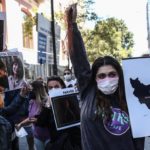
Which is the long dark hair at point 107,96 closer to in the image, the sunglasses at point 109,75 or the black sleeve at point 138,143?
the sunglasses at point 109,75

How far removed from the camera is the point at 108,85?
A: 12.6ft

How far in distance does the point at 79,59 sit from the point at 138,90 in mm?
504

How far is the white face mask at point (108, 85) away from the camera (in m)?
3.85

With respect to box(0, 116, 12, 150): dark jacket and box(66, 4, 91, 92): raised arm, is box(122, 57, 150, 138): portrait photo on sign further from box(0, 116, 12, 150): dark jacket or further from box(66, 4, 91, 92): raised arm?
box(0, 116, 12, 150): dark jacket

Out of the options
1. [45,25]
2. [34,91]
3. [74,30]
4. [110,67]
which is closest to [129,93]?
[110,67]

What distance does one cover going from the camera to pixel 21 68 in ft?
24.7

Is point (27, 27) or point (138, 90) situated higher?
point (27, 27)

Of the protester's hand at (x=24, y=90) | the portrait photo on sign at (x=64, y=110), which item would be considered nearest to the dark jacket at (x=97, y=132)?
the portrait photo on sign at (x=64, y=110)

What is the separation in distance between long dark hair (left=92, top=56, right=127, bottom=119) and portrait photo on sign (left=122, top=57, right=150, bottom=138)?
0.11ft

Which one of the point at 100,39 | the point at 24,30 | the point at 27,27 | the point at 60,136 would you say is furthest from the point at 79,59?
the point at 100,39

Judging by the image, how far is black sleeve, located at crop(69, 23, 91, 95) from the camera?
161 inches

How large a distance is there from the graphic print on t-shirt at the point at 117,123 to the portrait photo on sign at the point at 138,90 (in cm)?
6

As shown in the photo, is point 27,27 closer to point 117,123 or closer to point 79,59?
point 79,59

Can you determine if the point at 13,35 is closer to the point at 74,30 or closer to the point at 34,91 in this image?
the point at 34,91
